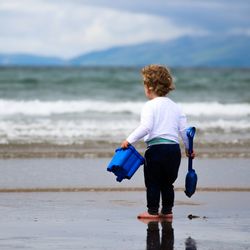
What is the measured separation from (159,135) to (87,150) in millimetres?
6529

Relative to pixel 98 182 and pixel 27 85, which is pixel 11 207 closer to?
pixel 98 182

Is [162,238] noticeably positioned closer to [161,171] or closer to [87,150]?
[161,171]

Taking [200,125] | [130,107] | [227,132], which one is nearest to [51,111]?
[130,107]

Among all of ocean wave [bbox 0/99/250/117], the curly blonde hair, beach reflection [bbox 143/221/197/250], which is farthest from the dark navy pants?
ocean wave [bbox 0/99/250/117]

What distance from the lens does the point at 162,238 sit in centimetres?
613

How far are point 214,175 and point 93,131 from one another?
753 centimetres

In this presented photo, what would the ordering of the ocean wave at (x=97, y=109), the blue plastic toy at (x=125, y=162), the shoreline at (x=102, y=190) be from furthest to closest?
the ocean wave at (x=97, y=109), the shoreline at (x=102, y=190), the blue plastic toy at (x=125, y=162)

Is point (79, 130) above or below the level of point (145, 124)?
above

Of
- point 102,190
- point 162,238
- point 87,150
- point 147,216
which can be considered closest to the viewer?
point 162,238

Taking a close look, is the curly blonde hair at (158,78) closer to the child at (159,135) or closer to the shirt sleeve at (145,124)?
the child at (159,135)

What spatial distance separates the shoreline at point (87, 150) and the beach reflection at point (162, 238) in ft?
19.0

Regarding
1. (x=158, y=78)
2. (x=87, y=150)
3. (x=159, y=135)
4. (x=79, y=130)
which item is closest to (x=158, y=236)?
(x=159, y=135)

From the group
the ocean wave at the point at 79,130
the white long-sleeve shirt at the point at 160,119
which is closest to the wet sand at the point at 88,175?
the white long-sleeve shirt at the point at 160,119

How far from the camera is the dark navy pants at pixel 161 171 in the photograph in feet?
23.4
